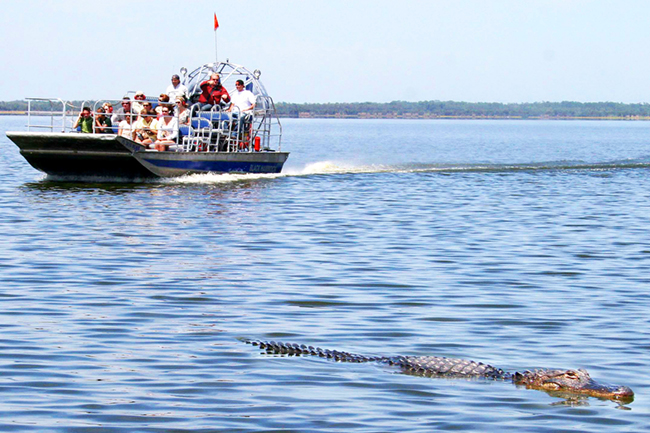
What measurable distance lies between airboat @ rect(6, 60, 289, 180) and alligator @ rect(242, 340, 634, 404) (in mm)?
17203

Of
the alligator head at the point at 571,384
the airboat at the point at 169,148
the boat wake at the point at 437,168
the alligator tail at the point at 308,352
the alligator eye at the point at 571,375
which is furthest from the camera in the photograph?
the boat wake at the point at 437,168

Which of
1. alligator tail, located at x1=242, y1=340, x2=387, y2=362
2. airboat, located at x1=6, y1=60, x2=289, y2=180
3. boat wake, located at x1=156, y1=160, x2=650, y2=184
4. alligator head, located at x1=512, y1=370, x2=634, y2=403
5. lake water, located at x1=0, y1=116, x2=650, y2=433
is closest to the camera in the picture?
lake water, located at x1=0, y1=116, x2=650, y2=433

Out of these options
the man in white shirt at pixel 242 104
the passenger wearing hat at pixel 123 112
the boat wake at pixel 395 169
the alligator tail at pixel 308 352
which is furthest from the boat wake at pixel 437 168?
the alligator tail at pixel 308 352

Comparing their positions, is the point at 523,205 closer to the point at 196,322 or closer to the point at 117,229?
the point at 117,229

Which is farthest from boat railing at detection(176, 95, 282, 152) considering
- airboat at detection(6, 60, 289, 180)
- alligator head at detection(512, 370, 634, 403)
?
alligator head at detection(512, 370, 634, 403)

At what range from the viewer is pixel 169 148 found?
2870 cm

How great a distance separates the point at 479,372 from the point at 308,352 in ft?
5.49

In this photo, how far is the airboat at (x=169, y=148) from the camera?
26.6 m

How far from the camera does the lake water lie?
804 centimetres

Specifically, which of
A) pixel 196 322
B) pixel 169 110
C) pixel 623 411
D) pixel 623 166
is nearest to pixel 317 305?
pixel 196 322

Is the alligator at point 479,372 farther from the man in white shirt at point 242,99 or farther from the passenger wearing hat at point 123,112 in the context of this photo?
the man in white shirt at point 242,99

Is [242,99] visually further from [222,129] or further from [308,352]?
[308,352]

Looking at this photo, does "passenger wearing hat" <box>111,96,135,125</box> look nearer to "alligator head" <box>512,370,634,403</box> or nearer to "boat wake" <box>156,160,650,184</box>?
"boat wake" <box>156,160,650,184</box>

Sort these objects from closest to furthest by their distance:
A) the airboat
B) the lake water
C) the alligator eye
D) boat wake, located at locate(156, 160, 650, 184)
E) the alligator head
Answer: the lake water → the alligator head → the alligator eye → the airboat → boat wake, located at locate(156, 160, 650, 184)
